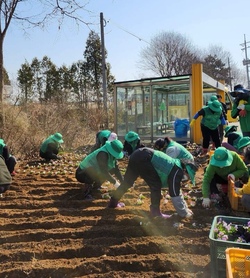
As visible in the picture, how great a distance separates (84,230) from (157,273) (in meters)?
1.20

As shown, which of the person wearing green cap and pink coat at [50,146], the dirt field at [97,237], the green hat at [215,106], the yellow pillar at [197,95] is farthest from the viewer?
the yellow pillar at [197,95]

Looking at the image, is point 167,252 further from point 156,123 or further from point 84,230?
point 156,123

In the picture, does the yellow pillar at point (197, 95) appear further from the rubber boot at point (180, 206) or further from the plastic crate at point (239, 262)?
the plastic crate at point (239, 262)

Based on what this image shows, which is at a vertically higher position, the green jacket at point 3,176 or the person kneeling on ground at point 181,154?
the person kneeling on ground at point 181,154

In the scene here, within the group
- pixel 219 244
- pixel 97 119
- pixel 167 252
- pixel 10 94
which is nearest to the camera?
pixel 219 244

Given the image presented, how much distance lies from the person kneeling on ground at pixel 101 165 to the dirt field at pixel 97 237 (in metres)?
0.29

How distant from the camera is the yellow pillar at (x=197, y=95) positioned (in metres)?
11.1

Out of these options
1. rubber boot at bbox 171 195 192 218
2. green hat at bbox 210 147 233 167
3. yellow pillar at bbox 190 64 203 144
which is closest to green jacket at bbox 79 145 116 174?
rubber boot at bbox 171 195 192 218

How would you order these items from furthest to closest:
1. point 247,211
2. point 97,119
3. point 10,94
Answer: point 97,119, point 10,94, point 247,211

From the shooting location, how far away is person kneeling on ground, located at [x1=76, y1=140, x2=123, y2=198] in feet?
15.3

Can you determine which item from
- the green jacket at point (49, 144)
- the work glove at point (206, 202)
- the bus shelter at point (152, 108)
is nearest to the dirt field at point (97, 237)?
the work glove at point (206, 202)

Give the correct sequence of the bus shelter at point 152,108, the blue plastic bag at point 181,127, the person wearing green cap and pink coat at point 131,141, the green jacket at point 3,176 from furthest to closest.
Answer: the bus shelter at point 152,108
the blue plastic bag at point 181,127
the person wearing green cap and pink coat at point 131,141
the green jacket at point 3,176

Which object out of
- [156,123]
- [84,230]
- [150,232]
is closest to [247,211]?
[150,232]

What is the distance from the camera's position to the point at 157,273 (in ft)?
9.68
